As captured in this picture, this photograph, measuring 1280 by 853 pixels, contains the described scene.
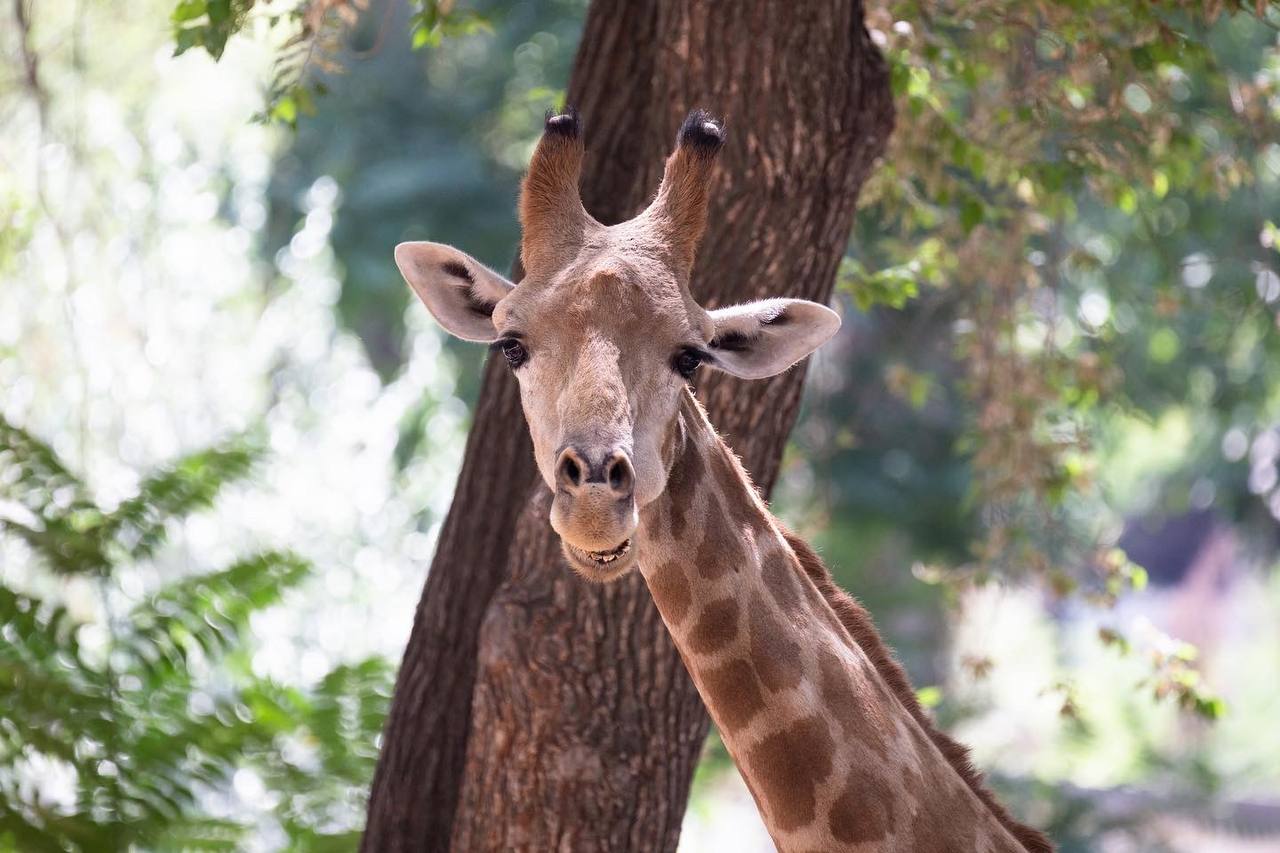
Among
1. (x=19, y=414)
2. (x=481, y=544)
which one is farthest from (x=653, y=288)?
(x=19, y=414)

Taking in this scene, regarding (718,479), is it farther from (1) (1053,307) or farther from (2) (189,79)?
(2) (189,79)

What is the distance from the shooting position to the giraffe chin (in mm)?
2590

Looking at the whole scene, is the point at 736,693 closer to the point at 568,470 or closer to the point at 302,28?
the point at 568,470

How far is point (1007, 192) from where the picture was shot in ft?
21.7

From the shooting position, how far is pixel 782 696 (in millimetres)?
2986

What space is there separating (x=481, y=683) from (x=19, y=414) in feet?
25.1

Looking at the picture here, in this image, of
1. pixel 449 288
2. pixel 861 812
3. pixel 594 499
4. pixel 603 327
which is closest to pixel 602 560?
pixel 594 499

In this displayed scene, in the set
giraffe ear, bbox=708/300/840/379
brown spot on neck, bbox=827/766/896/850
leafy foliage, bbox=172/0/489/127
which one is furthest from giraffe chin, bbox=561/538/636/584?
leafy foliage, bbox=172/0/489/127

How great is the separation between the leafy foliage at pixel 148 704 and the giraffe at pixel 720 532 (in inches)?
104

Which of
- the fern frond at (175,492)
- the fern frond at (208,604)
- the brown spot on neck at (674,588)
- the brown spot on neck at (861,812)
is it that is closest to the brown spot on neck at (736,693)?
the brown spot on neck at (674,588)

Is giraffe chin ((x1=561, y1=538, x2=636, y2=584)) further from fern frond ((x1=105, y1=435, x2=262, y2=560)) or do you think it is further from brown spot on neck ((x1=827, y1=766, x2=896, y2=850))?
fern frond ((x1=105, y1=435, x2=262, y2=560))

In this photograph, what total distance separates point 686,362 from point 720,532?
407 mm

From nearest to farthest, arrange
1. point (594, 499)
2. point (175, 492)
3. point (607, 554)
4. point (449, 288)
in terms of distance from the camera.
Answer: point (594, 499) < point (607, 554) < point (449, 288) < point (175, 492)

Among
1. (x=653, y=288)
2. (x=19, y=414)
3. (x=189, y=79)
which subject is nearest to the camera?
(x=653, y=288)
